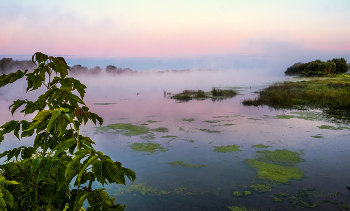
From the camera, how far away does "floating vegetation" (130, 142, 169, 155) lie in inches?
216

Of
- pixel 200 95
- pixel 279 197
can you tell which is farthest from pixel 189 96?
pixel 279 197

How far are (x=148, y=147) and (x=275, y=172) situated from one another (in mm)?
2677

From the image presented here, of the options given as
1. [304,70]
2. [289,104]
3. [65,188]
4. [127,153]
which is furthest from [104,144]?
[304,70]

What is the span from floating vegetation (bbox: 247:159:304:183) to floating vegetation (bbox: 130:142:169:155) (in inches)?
74.0

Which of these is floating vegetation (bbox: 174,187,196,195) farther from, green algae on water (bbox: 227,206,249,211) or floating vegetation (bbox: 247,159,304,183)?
floating vegetation (bbox: 247,159,304,183)

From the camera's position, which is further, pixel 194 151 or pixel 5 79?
pixel 194 151

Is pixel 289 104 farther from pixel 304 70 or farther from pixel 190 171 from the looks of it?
pixel 304 70

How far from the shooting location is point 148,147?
5.74 m

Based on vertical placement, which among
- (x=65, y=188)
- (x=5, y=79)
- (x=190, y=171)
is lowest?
(x=190, y=171)

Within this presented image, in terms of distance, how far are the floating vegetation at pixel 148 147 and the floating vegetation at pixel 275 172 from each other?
6.17 feet

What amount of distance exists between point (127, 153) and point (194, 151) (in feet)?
4.55

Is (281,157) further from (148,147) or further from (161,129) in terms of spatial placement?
(161,129)

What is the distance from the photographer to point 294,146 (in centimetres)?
567

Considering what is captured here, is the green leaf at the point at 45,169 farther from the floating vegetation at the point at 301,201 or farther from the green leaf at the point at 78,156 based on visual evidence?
the floating vegetation at the point at 301,201
